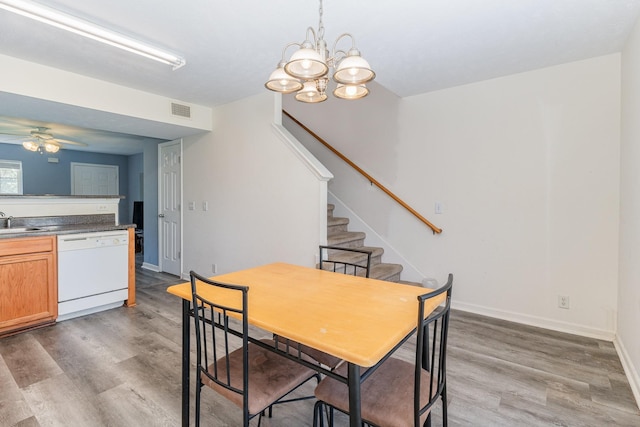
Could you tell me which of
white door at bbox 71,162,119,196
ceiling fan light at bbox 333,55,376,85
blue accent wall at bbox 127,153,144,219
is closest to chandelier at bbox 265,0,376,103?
ceiling fan light at bbox 333,55,376,85

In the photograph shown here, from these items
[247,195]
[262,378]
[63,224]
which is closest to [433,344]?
[262,378]

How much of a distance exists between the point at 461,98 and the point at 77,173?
28.0 ft

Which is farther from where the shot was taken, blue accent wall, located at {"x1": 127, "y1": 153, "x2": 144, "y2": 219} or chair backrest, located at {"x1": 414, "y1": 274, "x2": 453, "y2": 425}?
blue accent wall, located at {"x1": 127, "y1": 153, "x2": 144, "y2": 219}

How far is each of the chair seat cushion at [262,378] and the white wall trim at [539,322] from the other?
8.16ft

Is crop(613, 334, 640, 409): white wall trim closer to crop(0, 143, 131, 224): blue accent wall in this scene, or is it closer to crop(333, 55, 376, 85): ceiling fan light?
crop(333, 55, 376, 85): ceiling fan light

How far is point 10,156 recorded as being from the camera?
6949mm

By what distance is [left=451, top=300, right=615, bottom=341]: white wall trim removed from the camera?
9.03ft

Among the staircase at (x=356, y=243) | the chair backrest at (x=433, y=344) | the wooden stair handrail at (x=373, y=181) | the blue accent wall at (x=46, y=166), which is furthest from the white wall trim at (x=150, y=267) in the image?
the chair backrest at (x=433, y=344)

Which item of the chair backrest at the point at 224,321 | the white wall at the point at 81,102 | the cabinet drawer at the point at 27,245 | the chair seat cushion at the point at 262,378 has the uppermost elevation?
the white wall at the point at 81,102

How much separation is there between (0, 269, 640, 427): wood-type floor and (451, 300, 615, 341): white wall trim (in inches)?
3.8

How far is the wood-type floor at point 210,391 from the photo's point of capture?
5.86ft

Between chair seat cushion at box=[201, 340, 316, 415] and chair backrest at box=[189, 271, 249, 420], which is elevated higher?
chair backrest at box=[189, 271, 249, 420]

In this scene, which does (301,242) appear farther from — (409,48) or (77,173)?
(77,173)

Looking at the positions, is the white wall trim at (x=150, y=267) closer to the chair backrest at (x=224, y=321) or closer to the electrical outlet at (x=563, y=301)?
the chair backrest at (x=224, y=321)
